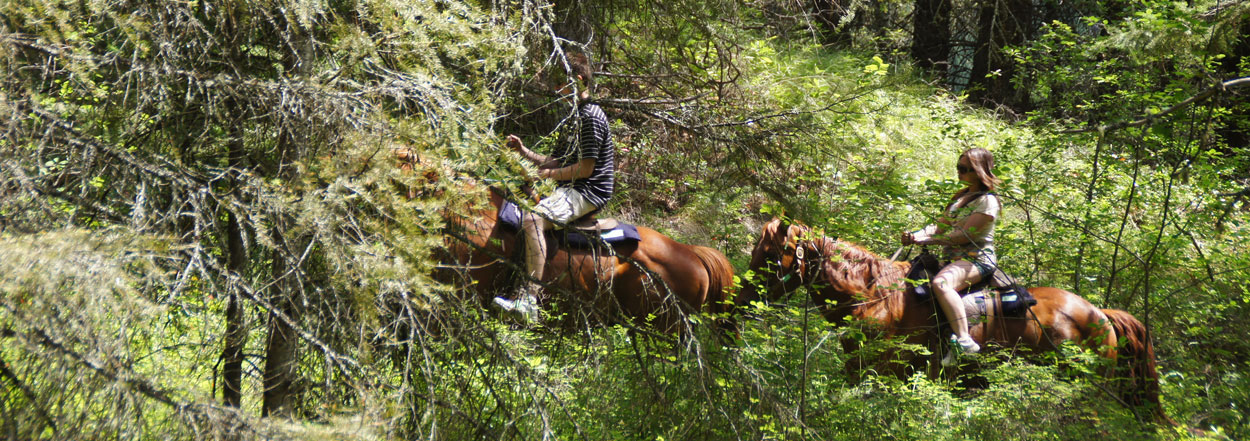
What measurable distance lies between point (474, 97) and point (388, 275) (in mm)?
936

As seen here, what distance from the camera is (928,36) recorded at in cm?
1430

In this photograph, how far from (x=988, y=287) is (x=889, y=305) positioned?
2.48ft

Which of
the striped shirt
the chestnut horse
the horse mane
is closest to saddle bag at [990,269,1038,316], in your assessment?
the horse mane

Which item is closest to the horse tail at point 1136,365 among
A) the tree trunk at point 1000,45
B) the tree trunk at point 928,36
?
the tree trunk at point 1000,45

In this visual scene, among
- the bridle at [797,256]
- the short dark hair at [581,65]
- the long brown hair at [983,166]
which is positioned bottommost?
the bridle at [797,256]

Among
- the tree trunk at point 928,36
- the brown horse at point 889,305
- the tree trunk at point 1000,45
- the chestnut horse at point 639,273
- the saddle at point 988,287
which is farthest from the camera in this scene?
the tree trunk at point 928,36

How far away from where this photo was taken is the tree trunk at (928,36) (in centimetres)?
1401

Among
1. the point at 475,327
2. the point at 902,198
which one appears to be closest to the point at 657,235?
the point at 902,198

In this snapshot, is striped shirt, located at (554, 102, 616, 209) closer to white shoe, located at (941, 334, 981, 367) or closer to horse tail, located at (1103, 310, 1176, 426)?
white shoe, located at (941, 334, 981, 367)

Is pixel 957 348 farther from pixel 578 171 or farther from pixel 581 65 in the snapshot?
pixel 581 65

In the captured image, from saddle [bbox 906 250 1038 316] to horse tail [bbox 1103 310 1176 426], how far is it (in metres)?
0.60

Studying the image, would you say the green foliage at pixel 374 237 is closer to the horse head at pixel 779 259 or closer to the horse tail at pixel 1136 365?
the horse tail at pixel 1136 365

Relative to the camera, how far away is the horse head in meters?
6.09

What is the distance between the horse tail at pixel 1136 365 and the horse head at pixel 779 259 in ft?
7.04
